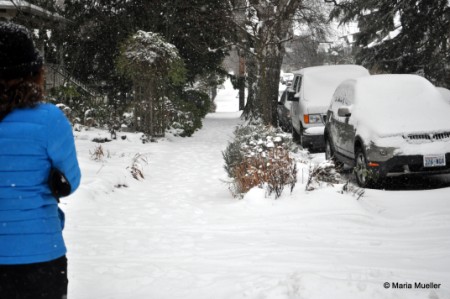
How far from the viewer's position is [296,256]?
4430mm

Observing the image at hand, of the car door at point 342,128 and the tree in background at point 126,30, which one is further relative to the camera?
the tree in background at point 126,30

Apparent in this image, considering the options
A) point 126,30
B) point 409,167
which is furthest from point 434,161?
point 126,30

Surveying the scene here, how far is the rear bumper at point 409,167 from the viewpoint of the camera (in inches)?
275

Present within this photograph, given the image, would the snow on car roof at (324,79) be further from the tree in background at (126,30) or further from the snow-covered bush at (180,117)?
the tree in background at (126,30)

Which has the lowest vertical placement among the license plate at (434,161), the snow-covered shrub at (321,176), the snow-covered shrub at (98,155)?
the snow-covered shrub at (98,155)

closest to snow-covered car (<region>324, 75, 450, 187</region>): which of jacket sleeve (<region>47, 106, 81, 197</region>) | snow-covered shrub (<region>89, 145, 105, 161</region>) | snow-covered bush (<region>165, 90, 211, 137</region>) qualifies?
snow-covered shrub (<region>89, 145, 105, 161</region>)

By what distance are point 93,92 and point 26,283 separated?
1723cm

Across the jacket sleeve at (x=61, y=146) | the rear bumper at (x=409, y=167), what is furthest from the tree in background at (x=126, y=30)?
the jacket sleeve at (x=61, y=146)

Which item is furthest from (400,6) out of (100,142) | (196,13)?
(100,142)

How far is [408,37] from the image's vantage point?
18.5 m

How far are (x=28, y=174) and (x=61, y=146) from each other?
0.18 metres

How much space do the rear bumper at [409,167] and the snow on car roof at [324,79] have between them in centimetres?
480

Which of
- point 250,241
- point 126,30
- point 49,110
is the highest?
point 126,30

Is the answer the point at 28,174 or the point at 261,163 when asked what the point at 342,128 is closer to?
the point at 261,163
